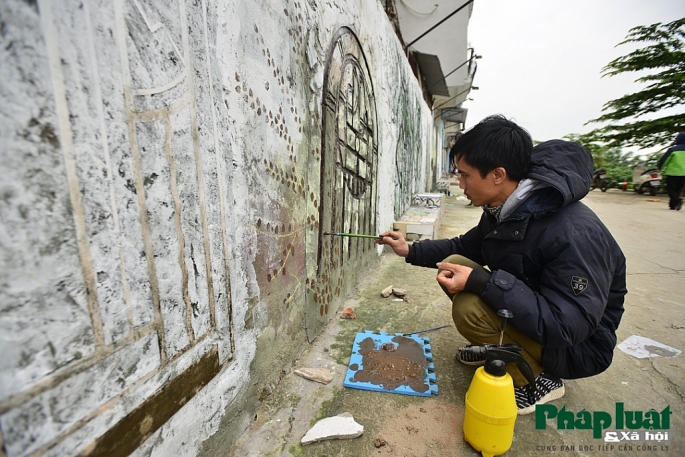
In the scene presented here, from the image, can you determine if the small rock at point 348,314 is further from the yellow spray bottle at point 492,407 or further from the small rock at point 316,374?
the yellow spray bottle at point 492,407

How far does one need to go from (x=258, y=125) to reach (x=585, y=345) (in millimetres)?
1762

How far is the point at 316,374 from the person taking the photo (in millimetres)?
1668

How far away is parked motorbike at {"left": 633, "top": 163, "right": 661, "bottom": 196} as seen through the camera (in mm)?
10906

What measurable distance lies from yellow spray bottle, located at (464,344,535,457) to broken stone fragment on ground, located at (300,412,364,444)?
46cm

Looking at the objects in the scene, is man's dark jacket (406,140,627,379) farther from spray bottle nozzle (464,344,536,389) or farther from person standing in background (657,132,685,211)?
person standing in background (657,132,685,211)

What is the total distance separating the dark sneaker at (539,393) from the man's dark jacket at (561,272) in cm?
9

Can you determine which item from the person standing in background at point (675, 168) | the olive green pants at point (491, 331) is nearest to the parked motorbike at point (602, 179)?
the person standing in background at point (675, 168)

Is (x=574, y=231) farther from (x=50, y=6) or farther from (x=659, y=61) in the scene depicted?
(x=659, y=61)

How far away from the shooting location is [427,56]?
26.5 ft

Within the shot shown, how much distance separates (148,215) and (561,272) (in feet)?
4.96

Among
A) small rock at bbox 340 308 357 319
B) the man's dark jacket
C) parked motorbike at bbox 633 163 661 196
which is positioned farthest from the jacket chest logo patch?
parked motorbike at bbox 633 163 661 196

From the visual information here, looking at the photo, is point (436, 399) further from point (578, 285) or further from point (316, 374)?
point (578, 285)

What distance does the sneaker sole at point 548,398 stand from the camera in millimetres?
1485

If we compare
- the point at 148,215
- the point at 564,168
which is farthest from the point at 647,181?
the point at 148,215
